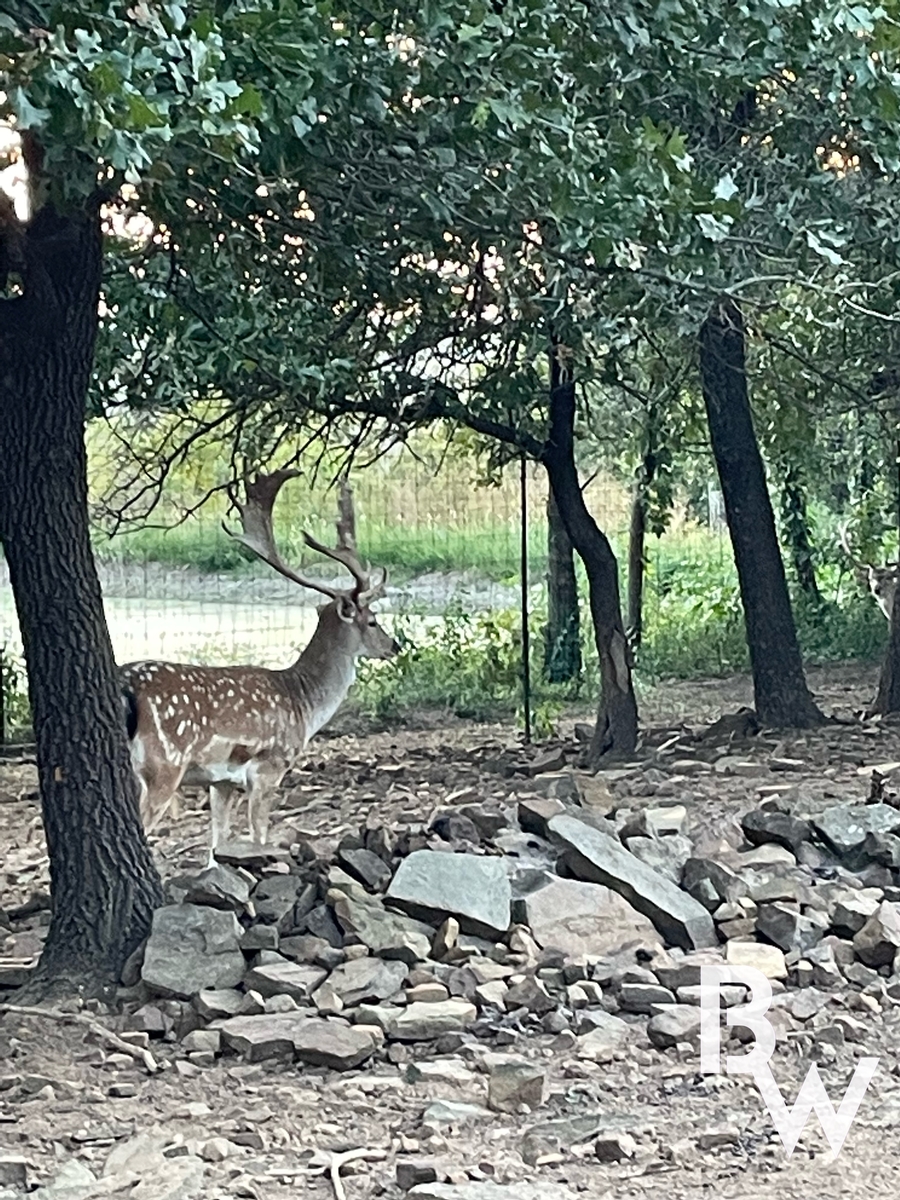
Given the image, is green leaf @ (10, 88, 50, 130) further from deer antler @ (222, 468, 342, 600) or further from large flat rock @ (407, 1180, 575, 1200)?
deer antler @ (222, 468, 342, 600)

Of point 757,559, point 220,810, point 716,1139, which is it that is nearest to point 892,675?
point 757,559

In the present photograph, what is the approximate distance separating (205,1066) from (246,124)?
270 centimetres

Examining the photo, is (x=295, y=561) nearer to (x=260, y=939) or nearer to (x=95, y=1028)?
(x=260, y=939)

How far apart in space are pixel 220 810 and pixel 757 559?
4675mm

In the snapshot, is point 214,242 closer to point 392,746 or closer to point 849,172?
point 849,172

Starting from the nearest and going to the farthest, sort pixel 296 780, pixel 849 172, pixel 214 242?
1. pixel 214 242
2. pixel 849 172
3. pixel 296 780

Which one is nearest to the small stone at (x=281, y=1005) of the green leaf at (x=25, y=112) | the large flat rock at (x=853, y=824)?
the large flat rock at (x=853, y=824)

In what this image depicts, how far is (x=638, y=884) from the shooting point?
20.4ft

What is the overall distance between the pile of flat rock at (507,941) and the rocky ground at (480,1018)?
11 millimetres

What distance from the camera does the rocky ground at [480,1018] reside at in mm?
4258

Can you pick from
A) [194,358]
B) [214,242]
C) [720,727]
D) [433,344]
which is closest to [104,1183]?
[214,242]

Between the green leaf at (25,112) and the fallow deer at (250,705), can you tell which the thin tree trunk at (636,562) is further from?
the green leaf at (25,112)

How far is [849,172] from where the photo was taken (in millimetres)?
8141

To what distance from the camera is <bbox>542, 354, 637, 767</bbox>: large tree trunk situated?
10.6 meters
